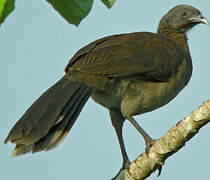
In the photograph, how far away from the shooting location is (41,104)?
4066mm

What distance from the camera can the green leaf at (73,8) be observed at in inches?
94.4

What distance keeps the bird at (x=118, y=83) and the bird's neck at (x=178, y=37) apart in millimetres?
278

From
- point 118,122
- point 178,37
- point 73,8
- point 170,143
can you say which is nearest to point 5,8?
point 73,8

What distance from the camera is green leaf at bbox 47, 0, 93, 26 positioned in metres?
2.40

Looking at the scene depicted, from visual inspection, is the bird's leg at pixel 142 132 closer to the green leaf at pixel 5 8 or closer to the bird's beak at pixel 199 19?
the bird's beak at pixel 199 19

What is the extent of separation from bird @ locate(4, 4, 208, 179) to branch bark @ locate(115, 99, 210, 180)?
510mm

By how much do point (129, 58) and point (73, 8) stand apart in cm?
218

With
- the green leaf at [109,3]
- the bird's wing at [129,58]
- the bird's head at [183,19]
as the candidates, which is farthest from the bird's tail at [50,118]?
the bird's head at [183,19]

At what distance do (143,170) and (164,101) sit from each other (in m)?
1.60

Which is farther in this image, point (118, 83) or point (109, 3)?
point (118, 83)

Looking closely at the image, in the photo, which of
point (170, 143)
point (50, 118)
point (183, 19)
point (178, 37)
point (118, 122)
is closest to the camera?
point (170, 143)

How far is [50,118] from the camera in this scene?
3834mm

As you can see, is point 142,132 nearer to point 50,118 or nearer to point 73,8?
point 50,118

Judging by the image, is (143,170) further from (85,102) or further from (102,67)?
(102,67)
